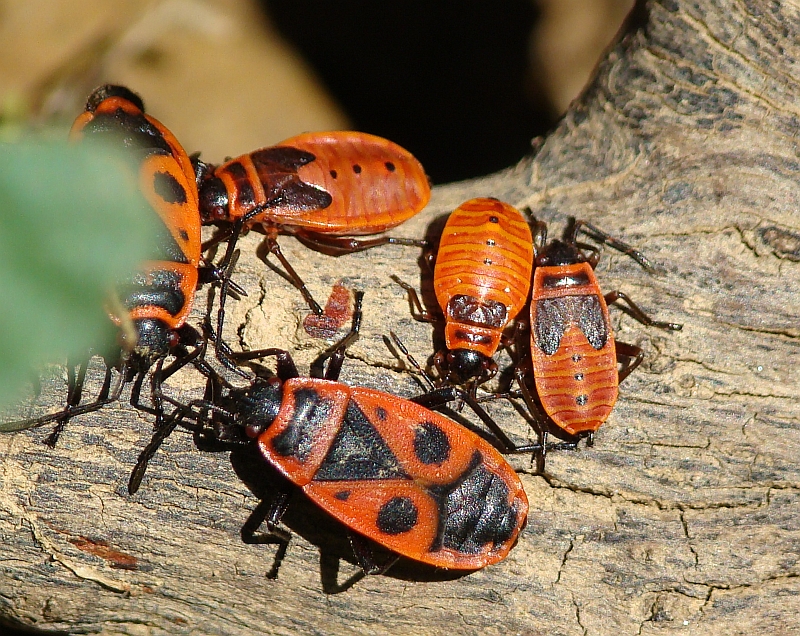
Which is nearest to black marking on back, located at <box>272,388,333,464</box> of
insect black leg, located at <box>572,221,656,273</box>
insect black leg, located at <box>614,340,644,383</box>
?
insect black leg, located at <box>614,340,644,383</box>

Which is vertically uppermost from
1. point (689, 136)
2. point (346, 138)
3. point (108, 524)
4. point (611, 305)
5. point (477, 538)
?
point (689, 136)

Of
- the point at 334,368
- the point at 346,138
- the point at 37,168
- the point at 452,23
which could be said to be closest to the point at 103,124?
the point at 346,138

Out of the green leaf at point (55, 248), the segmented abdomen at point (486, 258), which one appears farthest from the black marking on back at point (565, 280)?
the green leaf at point (55, 248)

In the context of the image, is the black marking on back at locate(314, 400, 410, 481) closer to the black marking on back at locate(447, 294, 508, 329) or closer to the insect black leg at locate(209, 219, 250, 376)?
the insect black leg at locate(209, 219, 250, 376)

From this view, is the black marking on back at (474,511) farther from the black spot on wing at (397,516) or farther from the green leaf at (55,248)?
the green leaf at (55,248)

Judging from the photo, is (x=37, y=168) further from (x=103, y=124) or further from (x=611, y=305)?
(x=611, y=305)

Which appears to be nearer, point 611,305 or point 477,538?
point 477,538

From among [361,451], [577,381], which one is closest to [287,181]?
[361,451]
